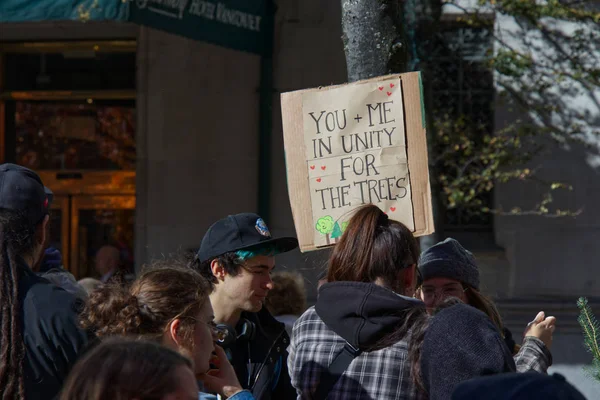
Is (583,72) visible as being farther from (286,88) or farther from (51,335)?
(51,335)

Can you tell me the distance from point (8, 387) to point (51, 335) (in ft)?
0.62

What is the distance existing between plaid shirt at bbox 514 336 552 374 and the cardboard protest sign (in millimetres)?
823

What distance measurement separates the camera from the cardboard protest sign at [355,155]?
154 inches

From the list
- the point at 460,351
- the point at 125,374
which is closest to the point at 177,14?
the point at 460,351

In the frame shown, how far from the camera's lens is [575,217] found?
8.84 meters

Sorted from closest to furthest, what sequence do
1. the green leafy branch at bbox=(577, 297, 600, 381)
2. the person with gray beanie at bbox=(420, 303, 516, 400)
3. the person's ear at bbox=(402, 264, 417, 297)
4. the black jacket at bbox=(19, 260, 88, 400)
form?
the person with gray beanie at bbox=(420, 303, 516, 400) → the black jacket at bbox=(19, 260, 88, 400) → the person's ear at bbox=(402, 264, 417, 297) → the green leafy branch at bbox=(577, 297, 600, 381)

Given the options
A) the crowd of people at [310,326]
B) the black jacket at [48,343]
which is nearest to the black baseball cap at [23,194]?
the crowd of people at [310,326]

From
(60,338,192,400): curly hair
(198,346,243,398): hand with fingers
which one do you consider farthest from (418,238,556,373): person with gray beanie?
(60,338,192,400): curly hair

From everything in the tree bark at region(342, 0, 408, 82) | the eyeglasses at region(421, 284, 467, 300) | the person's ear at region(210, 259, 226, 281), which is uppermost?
the tree bark at region(342, 0, 408, 82)

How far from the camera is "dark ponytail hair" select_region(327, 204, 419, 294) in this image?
294 centimetres

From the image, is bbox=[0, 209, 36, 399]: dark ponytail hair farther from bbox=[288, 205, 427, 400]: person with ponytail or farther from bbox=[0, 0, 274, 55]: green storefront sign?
bbox=[0, 0, 274, 55]: green storefront sign

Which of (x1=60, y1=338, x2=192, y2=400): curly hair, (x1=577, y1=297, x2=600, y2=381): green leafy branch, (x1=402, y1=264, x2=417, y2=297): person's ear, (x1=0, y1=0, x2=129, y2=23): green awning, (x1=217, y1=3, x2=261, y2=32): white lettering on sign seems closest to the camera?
(x1=60, y1=338, x2=192, y2=400): curly hair

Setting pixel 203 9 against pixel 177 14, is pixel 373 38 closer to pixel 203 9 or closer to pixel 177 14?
pixel 177 14

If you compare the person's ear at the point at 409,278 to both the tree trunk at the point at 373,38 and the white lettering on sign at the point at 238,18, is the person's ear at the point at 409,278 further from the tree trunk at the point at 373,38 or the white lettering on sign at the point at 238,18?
the white lettering on sign at the point at 238,18
